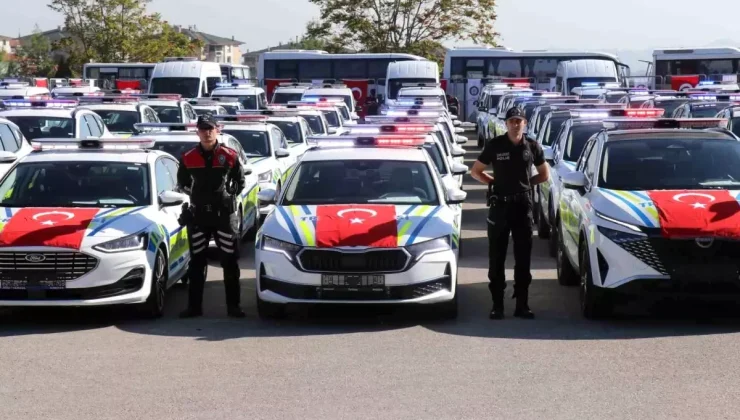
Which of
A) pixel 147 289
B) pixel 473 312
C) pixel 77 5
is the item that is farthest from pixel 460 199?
pixel 77 5

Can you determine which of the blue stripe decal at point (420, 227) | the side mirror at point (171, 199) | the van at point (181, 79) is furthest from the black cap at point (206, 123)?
the van at point (181, 79)

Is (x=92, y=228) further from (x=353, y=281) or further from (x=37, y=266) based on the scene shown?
(x=353, y=281)

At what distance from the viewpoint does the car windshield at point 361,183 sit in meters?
11.7

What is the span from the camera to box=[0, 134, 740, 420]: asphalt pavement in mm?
7711

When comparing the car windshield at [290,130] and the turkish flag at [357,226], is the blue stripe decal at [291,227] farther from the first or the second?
the car windshield at [290,130]

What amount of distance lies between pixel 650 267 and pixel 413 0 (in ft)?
236

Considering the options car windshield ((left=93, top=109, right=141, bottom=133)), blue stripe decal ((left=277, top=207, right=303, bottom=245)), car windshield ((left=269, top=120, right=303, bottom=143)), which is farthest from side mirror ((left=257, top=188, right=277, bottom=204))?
car windshield ((left=93, top=109, right=141, bottom=133))

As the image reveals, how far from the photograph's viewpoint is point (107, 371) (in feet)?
29.0

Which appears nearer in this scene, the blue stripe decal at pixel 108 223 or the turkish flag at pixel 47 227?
the turkish flag at pixel 47 227

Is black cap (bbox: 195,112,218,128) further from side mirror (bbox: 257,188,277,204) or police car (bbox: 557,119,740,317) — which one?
police car (bbox: 557,119,740,317)

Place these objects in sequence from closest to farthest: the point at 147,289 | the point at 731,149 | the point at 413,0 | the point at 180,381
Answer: the point at 180,381 < the point at 147,289 < the point at 731,149 < the point at 413,0

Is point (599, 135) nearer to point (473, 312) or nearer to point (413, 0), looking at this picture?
point (473, 312)

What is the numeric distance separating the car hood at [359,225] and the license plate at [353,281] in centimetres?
23

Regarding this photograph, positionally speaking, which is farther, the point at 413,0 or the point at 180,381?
the point at 413,0
